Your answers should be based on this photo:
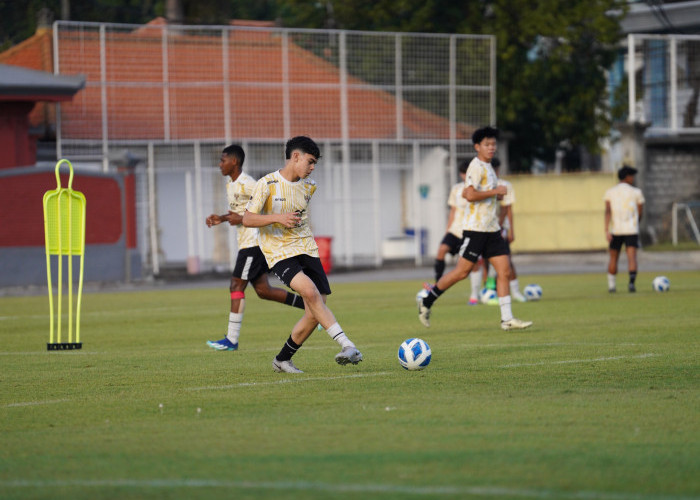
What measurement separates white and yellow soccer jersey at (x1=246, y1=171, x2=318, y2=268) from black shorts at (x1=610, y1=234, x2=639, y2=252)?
12.6 metres

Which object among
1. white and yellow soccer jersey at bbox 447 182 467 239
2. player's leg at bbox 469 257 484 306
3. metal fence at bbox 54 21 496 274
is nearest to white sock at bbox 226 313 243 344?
white and yellow soccer jersey at bbox 447 182 467 239

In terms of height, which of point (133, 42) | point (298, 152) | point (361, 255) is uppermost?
point (133, 42)

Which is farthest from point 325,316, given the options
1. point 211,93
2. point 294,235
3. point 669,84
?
point 669,84

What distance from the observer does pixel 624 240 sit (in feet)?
72.1

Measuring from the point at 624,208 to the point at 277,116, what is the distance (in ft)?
51.0

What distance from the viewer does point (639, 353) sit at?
453 inches

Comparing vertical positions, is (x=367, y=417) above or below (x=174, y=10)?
below

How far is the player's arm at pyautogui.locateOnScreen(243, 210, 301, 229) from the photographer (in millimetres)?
9766

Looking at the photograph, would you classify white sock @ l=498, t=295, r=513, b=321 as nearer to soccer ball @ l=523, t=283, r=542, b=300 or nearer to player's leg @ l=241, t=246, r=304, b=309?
player's leg @ l=241, t=246, r=304, b=309

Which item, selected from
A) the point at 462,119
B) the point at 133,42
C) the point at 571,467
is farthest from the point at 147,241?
the point at 571,467

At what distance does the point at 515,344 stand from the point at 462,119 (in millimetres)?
25164

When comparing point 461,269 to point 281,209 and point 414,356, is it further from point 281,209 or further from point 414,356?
point 281,209

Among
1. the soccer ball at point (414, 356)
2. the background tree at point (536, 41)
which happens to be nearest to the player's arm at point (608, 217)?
the soccer ball at point (414, 356)

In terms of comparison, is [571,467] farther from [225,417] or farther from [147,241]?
[147,241]
